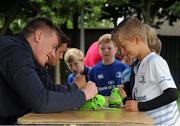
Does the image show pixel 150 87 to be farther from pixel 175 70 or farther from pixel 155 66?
pixel 175 70

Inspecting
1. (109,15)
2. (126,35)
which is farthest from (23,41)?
(109,15)

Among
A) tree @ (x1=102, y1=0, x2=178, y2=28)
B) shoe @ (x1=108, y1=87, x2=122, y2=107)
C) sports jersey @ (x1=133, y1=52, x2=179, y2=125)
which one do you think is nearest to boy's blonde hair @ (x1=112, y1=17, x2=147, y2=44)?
sports jersey @ (x1=133, y1=52, x2=179, y2=125)

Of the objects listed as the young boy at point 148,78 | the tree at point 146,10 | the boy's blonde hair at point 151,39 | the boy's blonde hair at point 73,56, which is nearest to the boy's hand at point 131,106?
the young boy at point 148,78

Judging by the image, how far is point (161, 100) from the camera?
3252 millimetres

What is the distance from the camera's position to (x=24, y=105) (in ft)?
9.77

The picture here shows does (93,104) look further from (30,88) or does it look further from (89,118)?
(30,88)

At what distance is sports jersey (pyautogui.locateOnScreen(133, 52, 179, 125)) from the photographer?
10.9 ft

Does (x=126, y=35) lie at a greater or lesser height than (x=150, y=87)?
greater

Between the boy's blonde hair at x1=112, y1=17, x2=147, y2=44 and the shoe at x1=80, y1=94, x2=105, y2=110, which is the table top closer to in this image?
the shoe at x1=80, y1=94, x2=105, y2=110

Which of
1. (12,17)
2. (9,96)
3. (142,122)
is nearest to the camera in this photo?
(142,122)

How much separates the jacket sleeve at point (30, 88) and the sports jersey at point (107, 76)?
240 centimetres

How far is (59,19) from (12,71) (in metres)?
12.6

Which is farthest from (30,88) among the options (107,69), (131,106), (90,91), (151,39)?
(107,69)

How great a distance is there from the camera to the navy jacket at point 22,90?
2.77 meters
